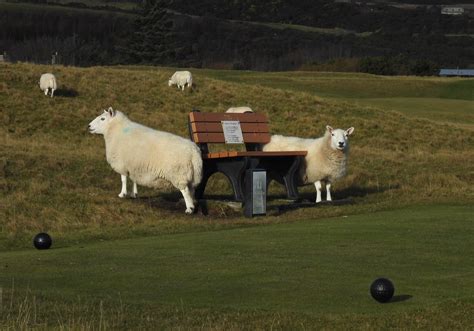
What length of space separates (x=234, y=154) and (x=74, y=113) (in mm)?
17604

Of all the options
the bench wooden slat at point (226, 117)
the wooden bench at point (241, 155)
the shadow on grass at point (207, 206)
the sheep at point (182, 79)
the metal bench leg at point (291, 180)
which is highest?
the sheep at point (182, 79)

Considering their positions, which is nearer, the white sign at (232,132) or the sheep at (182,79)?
the white sign at (232,132)

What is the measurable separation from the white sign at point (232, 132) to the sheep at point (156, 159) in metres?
1.69

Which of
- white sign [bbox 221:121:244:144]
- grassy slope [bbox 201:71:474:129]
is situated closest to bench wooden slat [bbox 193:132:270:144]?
white sign [bbox 221:121:244:144]

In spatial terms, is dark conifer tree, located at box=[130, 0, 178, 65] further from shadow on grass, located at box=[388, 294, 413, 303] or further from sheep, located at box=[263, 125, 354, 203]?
shadow on grass, located at box=[388, 294, 413, 303]

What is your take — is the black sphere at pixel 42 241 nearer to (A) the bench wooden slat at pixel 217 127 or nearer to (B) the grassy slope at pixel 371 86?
(A) the bench wooden slat at pixel 217 127

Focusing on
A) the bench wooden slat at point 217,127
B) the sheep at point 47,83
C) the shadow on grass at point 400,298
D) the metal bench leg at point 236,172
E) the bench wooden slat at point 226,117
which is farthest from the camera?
the sheep at point 47,83

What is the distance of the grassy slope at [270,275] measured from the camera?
1036cm

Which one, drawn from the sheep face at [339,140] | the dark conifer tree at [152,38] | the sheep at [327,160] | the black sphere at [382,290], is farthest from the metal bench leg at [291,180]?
the dark conifer tree at [152,38]

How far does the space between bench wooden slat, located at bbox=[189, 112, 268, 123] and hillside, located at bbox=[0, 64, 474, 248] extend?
197 cm

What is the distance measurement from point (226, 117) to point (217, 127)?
0.42 metres

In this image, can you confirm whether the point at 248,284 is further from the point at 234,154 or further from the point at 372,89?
the point at 372,89

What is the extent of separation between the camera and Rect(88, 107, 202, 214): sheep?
2127 centimetres

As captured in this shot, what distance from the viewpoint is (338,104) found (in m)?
49.3
